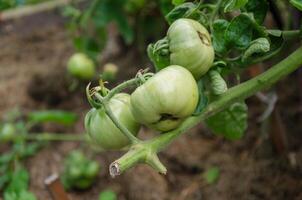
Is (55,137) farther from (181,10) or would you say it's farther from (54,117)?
(181,10)

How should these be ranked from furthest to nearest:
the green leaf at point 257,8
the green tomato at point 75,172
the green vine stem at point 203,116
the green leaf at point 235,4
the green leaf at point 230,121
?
1. the green tomato at point 75,172
2. the green leaf at point 230,121
3. the green leaf at point 257,8
4. the green leaf at point 235,4
5. the green vine stem at point 203,116

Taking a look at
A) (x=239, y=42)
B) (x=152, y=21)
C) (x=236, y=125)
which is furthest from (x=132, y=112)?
(x=152, y=21)

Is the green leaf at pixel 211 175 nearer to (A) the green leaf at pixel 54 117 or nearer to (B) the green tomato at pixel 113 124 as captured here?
(A) the green leaf at pixel 54 117

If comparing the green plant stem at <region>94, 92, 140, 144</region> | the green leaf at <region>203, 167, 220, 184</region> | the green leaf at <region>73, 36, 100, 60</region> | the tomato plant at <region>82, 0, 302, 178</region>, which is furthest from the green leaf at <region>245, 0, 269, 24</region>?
the green leaf at <region>73, 36, 100, 60</region>

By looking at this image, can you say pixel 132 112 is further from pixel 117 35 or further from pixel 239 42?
pixel 117 35

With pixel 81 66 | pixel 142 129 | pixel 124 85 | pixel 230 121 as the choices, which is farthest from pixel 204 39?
pixel 81 66

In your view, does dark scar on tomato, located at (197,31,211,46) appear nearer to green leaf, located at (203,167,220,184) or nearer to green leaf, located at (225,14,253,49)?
green leaf, located at (225,14,253,49)

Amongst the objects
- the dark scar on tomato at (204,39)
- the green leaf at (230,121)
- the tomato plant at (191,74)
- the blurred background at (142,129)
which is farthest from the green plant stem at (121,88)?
the blurred background at (142,129)
